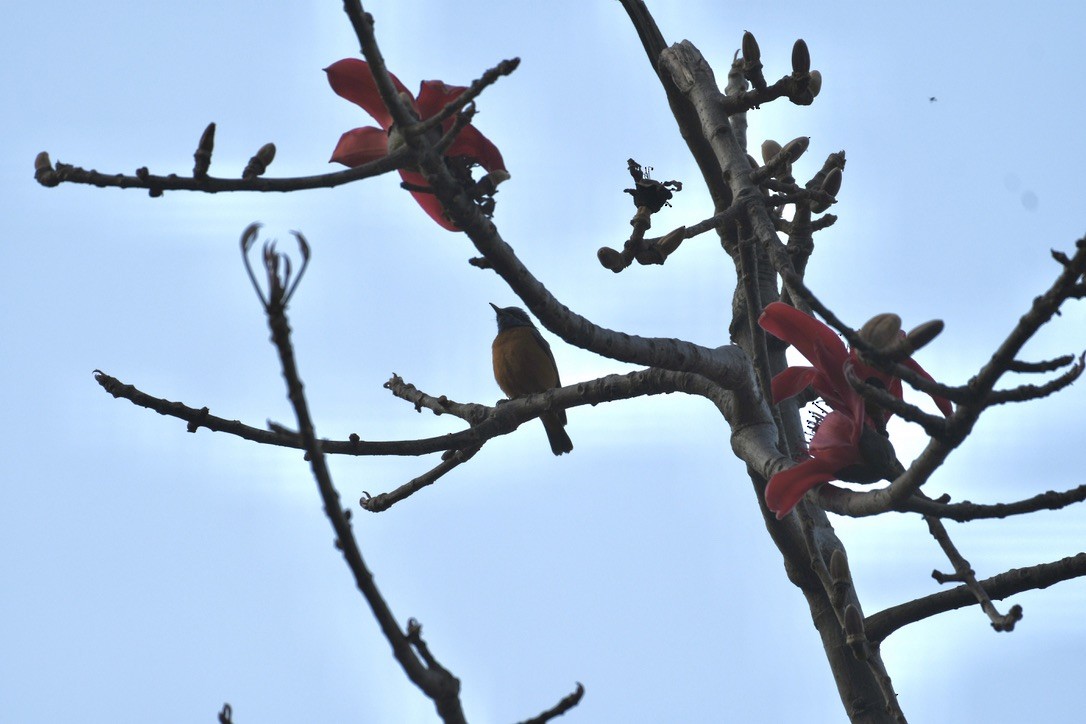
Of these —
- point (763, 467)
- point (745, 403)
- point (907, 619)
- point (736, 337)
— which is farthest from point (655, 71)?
point (907, 619)

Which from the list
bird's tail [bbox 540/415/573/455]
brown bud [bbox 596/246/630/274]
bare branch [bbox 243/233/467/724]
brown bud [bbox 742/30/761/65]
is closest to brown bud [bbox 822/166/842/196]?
brown bud [bbox 742/30/761/65]

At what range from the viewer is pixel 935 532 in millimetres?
2023

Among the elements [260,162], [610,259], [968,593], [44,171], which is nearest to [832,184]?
[610,259]

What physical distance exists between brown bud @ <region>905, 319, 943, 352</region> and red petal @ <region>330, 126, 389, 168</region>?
1.06 metres

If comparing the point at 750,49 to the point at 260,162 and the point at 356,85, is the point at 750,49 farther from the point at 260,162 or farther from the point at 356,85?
the point at 260,162

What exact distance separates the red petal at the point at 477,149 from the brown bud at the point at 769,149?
139 cm

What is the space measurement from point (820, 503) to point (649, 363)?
739 millimetres

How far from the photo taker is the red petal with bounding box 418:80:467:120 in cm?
212

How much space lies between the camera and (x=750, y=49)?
128 inches

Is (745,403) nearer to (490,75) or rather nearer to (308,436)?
(490,75)

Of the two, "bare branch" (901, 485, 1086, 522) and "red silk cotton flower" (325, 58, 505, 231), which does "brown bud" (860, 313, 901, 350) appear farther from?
"red silk cotton flower" (325, 58, 505, 231)

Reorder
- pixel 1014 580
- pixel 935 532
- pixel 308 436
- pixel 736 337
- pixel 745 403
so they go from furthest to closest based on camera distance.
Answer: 1. pixel 736 337
2. pixel 745 403
3. pixel 1014 580
4. pixel 935 532
5. pixel 308 436

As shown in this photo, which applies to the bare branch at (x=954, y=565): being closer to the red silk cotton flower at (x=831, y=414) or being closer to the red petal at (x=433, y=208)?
the red silk cotton flower at (x=831, y=414)

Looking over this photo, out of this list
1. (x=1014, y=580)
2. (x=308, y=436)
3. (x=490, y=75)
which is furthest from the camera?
(x=1014, y=580)
